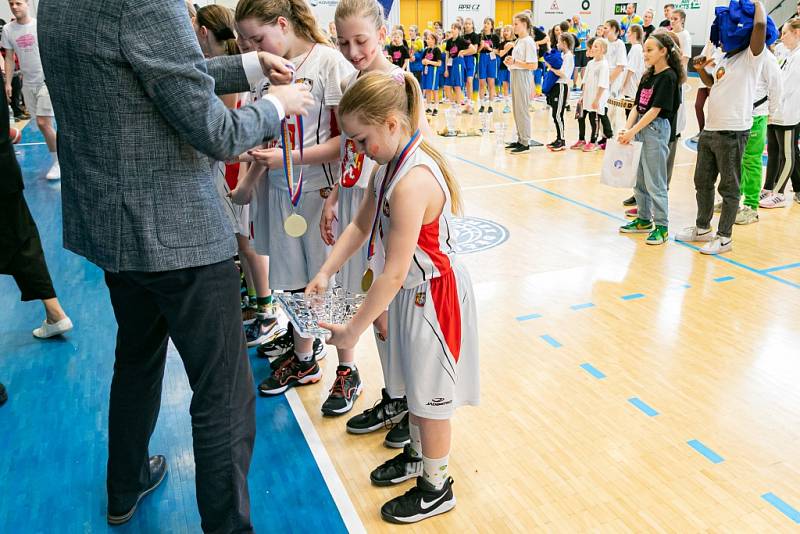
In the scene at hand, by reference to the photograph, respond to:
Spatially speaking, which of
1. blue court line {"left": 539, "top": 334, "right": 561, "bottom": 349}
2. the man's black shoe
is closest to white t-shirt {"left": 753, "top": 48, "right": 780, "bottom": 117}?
blue court line {"left": 539, "top": 334, "right": 561, "bottom": 349}

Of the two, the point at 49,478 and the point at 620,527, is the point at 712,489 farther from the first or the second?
the point at 49,478

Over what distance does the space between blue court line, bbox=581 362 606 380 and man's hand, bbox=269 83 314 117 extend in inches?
79.9

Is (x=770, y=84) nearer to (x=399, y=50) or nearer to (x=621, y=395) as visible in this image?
(x=621, y=395)

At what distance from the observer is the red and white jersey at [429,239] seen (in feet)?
6.39

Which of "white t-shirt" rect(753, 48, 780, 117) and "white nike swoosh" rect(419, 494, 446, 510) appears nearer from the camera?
"white nike swoosh" rect(419, 494, 446, 510)

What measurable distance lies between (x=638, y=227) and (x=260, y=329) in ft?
10.7

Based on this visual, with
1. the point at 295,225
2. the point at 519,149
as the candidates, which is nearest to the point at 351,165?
the point at 295,225

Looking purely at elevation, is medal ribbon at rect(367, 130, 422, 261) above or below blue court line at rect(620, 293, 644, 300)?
above

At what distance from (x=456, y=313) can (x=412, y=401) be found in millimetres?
323

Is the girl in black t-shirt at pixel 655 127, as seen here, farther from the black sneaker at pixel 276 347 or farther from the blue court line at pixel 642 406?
the black sneaker at pixel 276 347

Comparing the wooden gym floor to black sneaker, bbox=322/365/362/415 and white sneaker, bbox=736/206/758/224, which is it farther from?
white sneaker, bbox=736/206/758/224

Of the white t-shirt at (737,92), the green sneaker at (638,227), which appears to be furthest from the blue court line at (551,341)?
the white t-shirt at (737,92)

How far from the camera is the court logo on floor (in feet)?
16.5

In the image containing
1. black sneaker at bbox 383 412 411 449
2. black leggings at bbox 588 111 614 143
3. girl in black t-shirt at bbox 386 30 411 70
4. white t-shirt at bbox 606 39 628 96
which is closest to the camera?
black sneaker at bbox 383 412 411 449
